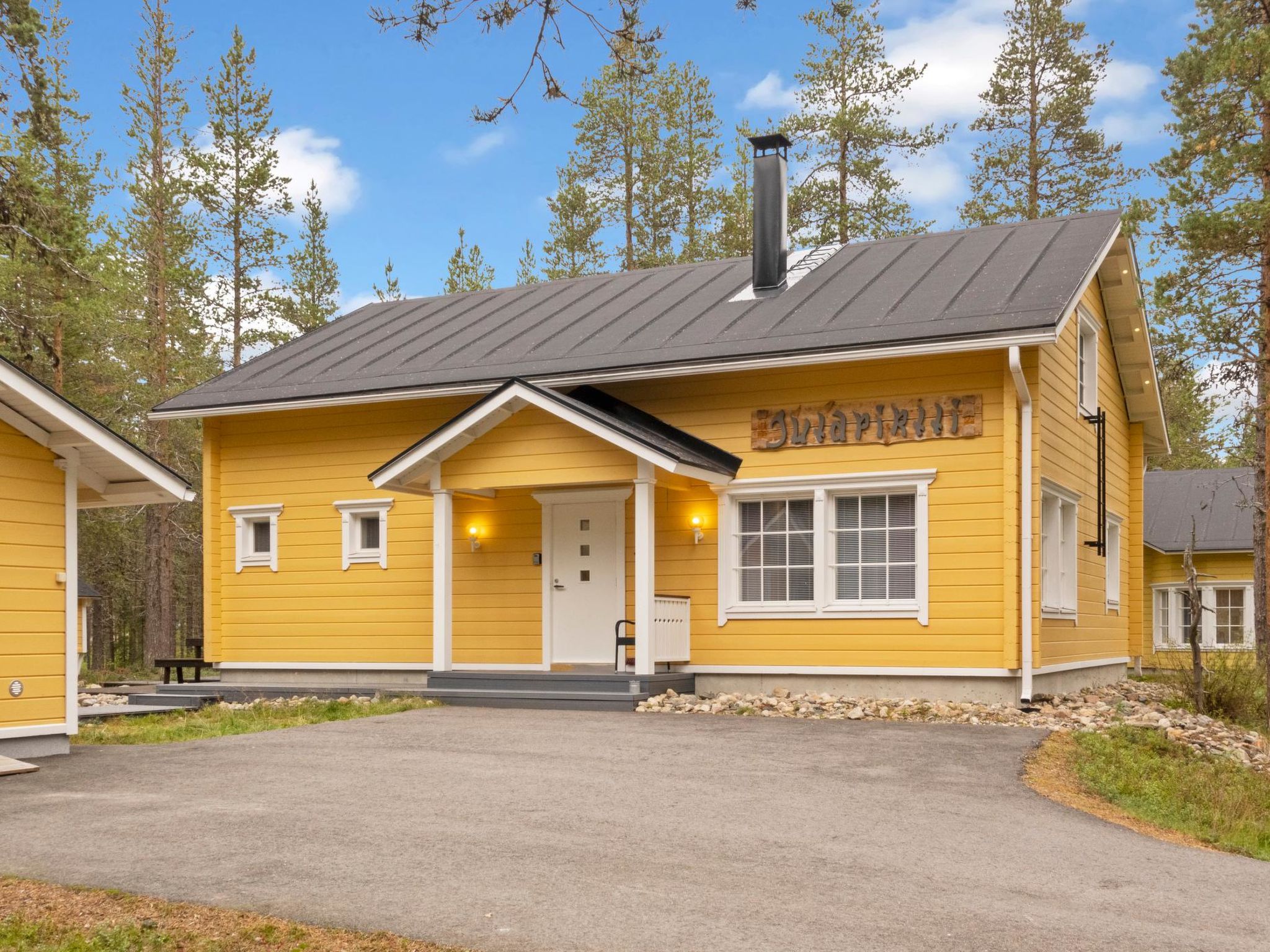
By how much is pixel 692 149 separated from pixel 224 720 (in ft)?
74.6

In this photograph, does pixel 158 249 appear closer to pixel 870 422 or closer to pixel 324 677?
pixel 324 677

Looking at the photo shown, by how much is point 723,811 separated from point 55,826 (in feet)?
12.7

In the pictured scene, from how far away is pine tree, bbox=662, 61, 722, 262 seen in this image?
107 ft

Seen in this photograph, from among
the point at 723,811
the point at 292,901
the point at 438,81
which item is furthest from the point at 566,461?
the point at 292,901

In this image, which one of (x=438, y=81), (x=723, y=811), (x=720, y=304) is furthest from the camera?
(x=720, y=304)

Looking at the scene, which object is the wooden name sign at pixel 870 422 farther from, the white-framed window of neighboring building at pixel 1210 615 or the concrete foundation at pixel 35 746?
the white-framed window of neighboring building at pixel 1210 615

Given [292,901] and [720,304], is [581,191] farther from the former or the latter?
[292,901]

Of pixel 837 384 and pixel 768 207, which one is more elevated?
pixel 768 207

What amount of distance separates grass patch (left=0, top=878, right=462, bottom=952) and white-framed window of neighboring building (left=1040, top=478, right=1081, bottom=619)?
10.0 m

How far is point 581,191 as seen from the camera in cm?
3288

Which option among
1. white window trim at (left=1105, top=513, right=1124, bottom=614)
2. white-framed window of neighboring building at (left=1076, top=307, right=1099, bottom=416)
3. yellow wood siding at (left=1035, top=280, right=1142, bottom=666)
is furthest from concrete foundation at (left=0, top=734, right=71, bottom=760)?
white window trim at (left=1105, top=513, right=1124, bottom=614)

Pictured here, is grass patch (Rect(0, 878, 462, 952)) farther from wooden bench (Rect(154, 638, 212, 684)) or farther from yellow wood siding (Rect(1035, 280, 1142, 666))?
wooden bench (Rect(154, 638, 212, 684))

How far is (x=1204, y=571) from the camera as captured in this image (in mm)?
27328

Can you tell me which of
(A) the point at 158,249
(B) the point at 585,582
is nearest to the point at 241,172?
(A) the point at 158,249
